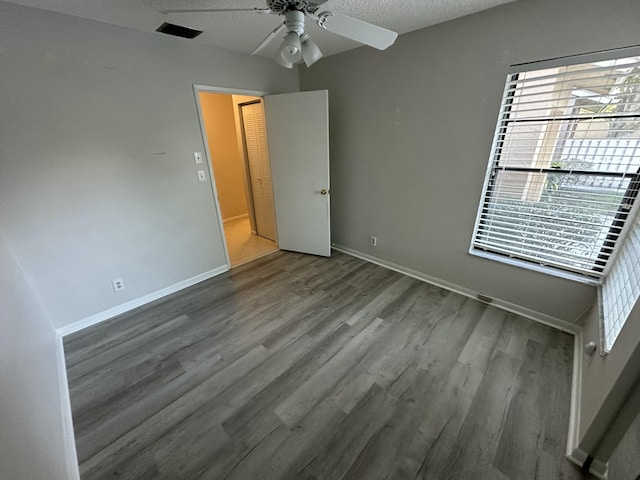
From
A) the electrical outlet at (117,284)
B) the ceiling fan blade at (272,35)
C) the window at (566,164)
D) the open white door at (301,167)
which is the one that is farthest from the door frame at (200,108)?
the window at (566,164)

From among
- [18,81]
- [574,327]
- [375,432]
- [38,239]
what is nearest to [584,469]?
[375,432]

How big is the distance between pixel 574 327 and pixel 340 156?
271cm

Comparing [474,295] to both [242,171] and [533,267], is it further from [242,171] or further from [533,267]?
[242,171]

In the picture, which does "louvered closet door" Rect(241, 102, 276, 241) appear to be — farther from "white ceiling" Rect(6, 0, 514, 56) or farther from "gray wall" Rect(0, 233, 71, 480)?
"gray wall" Rect(0, 233, 71, 480)

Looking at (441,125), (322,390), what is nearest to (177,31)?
(441,125)

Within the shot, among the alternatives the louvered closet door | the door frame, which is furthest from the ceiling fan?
the louvered closet door

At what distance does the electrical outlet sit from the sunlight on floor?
1.14 meters

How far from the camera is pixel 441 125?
229 centimetres

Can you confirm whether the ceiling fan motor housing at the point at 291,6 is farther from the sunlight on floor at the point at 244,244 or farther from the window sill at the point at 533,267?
the sunlight on floor at the point at 244,244

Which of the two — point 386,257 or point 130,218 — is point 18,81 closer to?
point 130,218

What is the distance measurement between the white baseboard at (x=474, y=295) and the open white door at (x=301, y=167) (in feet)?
2.03

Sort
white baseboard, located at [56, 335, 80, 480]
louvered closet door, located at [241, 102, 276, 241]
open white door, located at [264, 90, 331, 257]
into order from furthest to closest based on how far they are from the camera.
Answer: louvered closet door, located at [241, 102, 276, 241]
open white door, located at [264, 90, 331, 257]
white baseboard, located at [56, 335, 80, 480]

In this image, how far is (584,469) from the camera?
3.95 ft

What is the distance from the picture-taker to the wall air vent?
2.01 metres
